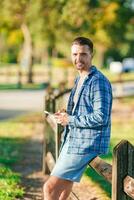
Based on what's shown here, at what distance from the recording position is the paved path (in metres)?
21.4

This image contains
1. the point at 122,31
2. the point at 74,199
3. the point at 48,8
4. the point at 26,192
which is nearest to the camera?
the point at 74,199

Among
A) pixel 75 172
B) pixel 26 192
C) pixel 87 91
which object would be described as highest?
pixel 87 91

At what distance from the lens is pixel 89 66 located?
16.9 feet

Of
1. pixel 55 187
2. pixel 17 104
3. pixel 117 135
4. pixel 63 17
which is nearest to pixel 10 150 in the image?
pixel 117 135

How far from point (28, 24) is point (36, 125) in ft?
73.8

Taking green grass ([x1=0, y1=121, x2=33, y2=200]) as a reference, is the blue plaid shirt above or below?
above

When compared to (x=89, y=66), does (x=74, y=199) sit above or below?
below

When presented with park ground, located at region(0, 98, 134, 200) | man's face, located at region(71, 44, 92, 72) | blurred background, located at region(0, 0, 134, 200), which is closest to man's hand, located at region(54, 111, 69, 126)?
man's face, located at region(71, 44, 92, 72)

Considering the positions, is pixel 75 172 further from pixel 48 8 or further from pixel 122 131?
pixel 48 8

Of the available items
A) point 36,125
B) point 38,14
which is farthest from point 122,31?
point 36,125

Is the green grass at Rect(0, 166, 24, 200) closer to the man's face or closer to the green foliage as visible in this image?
the man's face

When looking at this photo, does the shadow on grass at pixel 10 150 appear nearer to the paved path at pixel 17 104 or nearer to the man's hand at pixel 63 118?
the paved path at pixel 17 104

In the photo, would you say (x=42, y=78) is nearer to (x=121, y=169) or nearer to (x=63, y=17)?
(x=63, y=17)

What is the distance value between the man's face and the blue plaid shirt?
7 centimetres
